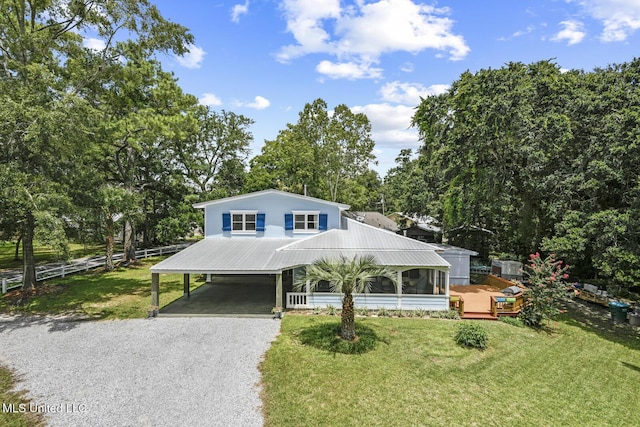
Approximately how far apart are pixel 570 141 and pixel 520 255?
478 inches

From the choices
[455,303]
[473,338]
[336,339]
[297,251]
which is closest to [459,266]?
[455,303]

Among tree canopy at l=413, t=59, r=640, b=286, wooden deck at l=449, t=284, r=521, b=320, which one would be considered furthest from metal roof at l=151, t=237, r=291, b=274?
tree canopy at l=413, t=59, r=640, b=286

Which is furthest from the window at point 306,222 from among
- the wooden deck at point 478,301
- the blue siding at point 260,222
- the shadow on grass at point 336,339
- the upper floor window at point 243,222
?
the wooden deck at point 478,301

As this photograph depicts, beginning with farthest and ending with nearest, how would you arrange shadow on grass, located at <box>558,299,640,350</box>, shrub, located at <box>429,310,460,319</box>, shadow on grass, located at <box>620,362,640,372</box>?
1. shrub, located at <box>429,310,460,319</box>
2. shadow on grass, located at <box>558,299,640,350</box>
3. shadow on grass, located at <box>620,362,640,372</box>

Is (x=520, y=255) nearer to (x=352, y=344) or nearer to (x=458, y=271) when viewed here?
(x=458, y=271)

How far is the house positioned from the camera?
15.1 metres

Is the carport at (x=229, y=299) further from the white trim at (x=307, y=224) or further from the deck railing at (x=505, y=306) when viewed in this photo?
the deck railing at (x=505, y=306)

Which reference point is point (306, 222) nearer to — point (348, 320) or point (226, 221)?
point (226, 221)

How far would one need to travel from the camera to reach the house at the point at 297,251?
1506cm

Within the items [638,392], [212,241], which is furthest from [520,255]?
[212,241]

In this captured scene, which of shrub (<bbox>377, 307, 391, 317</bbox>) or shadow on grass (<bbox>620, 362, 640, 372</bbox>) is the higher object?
shrub (<bbox>377, 307, 391, 317</bbox>)

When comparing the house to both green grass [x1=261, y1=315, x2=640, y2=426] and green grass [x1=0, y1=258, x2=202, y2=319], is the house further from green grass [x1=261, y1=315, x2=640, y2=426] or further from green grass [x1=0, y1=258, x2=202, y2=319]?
green grass [x1=261, y1=315, x2=640, y2=426]

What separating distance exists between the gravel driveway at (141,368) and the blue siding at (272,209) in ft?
21.2

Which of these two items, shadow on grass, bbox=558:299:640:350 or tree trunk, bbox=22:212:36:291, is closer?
shadow on grass, bbox=558:299:640:350
